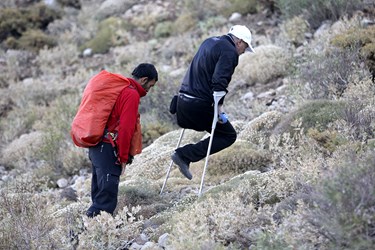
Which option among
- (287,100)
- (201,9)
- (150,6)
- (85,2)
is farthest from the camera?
(85,2)

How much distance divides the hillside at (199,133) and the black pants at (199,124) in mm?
446

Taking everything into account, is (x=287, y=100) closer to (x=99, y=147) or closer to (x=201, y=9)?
(x=99, y=147)

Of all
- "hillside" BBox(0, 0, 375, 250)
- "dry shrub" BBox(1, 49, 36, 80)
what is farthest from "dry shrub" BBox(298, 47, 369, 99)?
"dry shrub" BBox(1, 49, 36, 80)

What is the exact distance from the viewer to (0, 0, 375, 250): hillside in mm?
4969

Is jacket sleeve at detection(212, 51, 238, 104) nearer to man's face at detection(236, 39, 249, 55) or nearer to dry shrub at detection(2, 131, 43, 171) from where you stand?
man's face at detection(236, 39, 249, 55)

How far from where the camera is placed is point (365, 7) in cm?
1280

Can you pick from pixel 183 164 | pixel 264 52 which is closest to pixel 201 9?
pixel 264 52

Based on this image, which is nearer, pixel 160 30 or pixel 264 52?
pixel 264 52

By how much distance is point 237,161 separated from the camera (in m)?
8.17

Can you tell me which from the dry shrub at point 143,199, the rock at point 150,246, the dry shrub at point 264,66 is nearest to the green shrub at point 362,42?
the dry shrub at point 264,66

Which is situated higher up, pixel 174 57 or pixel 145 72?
pixel 145 72

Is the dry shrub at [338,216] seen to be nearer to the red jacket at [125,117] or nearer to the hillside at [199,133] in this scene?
the hillside at [199,133]

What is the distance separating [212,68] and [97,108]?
1.45m

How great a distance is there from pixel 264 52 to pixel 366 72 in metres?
3.51
